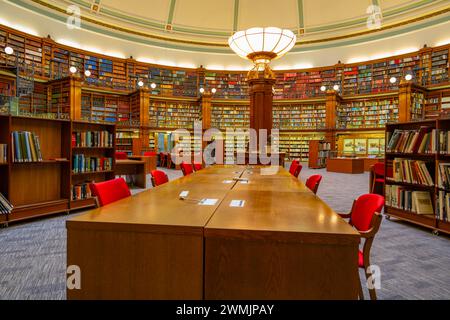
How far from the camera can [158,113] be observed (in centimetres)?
1429

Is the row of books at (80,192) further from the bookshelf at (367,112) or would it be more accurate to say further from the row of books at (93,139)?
the bookshelf at (367,112)

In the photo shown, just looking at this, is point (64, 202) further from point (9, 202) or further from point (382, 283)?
point (382, 283)

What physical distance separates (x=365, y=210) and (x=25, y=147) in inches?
157

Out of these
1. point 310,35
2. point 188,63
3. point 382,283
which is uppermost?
point 310,35

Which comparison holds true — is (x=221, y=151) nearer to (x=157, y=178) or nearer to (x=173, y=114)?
(x=173, y=114)

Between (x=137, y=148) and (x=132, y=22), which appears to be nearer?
(x=137, y=148)

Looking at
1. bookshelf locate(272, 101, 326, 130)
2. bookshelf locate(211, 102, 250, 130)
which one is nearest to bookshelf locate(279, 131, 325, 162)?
bookshelf locate(272, 101, 326, 130)

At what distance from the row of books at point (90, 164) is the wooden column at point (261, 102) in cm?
326

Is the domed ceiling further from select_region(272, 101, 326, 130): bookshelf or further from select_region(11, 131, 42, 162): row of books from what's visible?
select_region(11, 131, 42, 162): row of books

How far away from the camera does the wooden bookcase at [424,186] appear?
11.4ft

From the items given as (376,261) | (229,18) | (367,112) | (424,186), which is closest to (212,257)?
(376,261)
